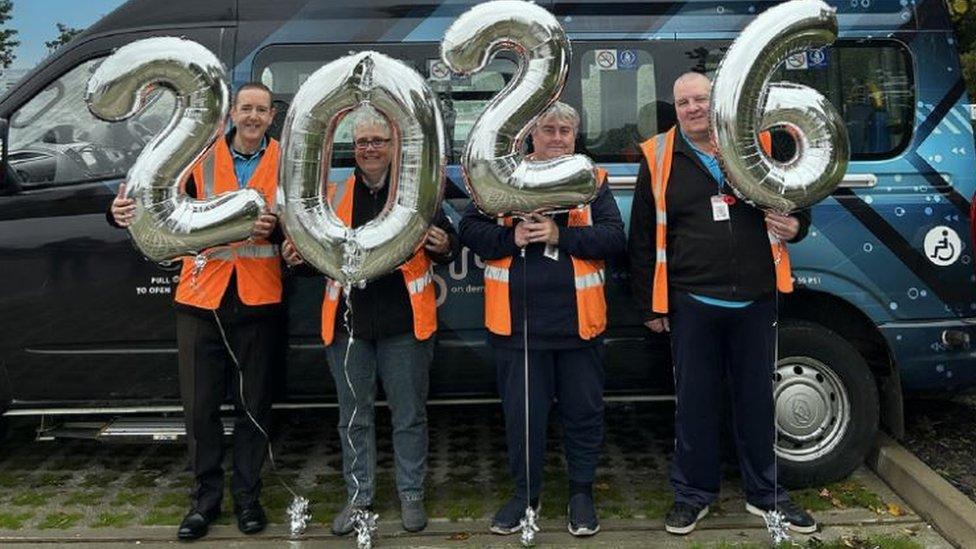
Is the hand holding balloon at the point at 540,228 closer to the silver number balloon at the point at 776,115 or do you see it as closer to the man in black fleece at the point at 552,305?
the man in black fleece at the point at 552,305

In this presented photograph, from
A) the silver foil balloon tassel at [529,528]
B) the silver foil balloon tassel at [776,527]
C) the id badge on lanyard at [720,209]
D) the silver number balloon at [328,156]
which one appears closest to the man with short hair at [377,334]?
the silver number balloon at [328,156]

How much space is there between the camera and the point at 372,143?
345 centimetres

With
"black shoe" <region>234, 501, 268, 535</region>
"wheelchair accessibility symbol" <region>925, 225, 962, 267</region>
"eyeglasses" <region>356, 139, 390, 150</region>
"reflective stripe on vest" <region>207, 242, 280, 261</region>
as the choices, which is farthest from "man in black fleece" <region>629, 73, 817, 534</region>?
"black shoe" <region>234, 501, 268, 535</region>

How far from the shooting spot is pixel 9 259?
3994 mm

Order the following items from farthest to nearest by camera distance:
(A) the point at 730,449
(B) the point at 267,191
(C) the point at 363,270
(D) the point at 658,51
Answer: (A) the point at 730,449
(D) the point at 658,51
(B) the point at 267,191
(C) the point at 363,270

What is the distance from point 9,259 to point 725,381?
3.19m

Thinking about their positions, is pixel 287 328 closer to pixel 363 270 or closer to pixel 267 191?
pixel 267 191

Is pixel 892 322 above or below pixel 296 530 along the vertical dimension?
above

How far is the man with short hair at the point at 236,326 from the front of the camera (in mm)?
3480

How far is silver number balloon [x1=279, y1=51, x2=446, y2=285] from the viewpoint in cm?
309

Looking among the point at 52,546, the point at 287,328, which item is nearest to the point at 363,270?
the point at 287,328

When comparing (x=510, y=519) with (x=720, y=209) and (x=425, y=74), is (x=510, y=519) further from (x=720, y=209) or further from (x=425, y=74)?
(x=425, y=74)

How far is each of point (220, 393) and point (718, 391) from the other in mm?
2036

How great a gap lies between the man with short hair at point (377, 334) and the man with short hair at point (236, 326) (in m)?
0.23
